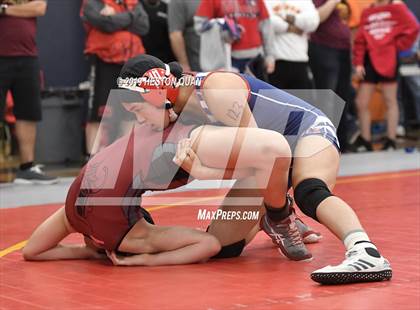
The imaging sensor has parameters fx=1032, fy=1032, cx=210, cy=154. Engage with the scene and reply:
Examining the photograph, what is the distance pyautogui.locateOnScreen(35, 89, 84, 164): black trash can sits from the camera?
31.7 feet

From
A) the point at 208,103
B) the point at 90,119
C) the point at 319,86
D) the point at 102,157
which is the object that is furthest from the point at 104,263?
the point at 319,86

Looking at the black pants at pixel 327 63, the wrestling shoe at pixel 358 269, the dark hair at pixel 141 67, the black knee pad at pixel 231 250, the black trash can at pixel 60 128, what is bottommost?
the black trash can at pixel 60 128

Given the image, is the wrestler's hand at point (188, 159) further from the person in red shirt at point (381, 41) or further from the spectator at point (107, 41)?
the person in red shirt at point (381, 41)

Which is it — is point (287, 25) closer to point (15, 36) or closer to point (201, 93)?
point (15, 36)

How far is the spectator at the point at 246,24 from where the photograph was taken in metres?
8.63

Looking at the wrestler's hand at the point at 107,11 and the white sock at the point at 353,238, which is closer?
the white sock at the point at 353,238

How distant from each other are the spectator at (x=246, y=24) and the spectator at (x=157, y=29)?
1.06m

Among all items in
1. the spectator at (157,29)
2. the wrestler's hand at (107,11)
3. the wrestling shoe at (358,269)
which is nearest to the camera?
the wrestling shoe at (358,269)

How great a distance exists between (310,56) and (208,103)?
6.02 m

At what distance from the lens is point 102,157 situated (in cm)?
483

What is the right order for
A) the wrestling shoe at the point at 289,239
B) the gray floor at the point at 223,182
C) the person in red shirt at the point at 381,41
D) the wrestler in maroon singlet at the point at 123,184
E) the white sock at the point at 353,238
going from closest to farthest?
the white sock at the point at 353,238 → the wrestler in maroon singlet at the point at 123,184 → the wrestling shoe at the point at 289,239 → the gray floor at the point at 223,182 → the person in red shirt at the point at 381,41

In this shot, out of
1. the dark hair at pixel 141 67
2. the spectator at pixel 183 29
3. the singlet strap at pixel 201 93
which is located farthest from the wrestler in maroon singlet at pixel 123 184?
the spectator at pixel 183 29

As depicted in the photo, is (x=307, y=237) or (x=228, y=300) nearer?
(x=228, y=300)

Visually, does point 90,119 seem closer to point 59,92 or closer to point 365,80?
point 59,92
